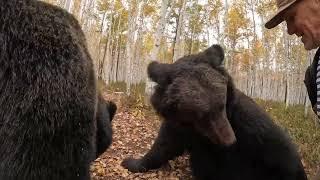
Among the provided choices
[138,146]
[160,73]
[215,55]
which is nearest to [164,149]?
[160,73]

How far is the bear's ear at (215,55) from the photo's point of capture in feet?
11.4

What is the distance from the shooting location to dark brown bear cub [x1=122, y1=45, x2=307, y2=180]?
3168 millimetres

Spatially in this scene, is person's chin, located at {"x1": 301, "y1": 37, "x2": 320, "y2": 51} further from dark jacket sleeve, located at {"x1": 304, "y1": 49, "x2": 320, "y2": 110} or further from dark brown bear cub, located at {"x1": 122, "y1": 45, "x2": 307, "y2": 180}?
dark brown bear cub, located at {"x1": 122, "y1": 45, "x2": 307, "y2": 180}

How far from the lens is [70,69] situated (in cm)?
174

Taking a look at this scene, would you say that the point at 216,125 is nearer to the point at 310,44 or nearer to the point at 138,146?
the point at 310,44

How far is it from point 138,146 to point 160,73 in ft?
12.2

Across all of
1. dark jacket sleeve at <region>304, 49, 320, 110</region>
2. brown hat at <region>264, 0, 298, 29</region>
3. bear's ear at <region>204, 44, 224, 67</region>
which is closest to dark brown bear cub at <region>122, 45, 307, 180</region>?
bear's ear at <region>204, 44, 224, 67</region>

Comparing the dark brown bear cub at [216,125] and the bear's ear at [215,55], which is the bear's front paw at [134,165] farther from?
the bear's ear at [215,55]

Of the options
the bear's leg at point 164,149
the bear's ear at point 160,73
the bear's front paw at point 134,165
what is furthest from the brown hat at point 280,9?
the bear's front paw at point 134,165

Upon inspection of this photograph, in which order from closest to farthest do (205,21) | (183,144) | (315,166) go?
(183,144) → (315,166) → (205,21)

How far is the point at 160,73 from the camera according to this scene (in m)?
3.49

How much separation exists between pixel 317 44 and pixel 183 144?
185cm

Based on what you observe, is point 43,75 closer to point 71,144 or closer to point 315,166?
point 71,144

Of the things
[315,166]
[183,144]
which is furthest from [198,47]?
[183,144]
